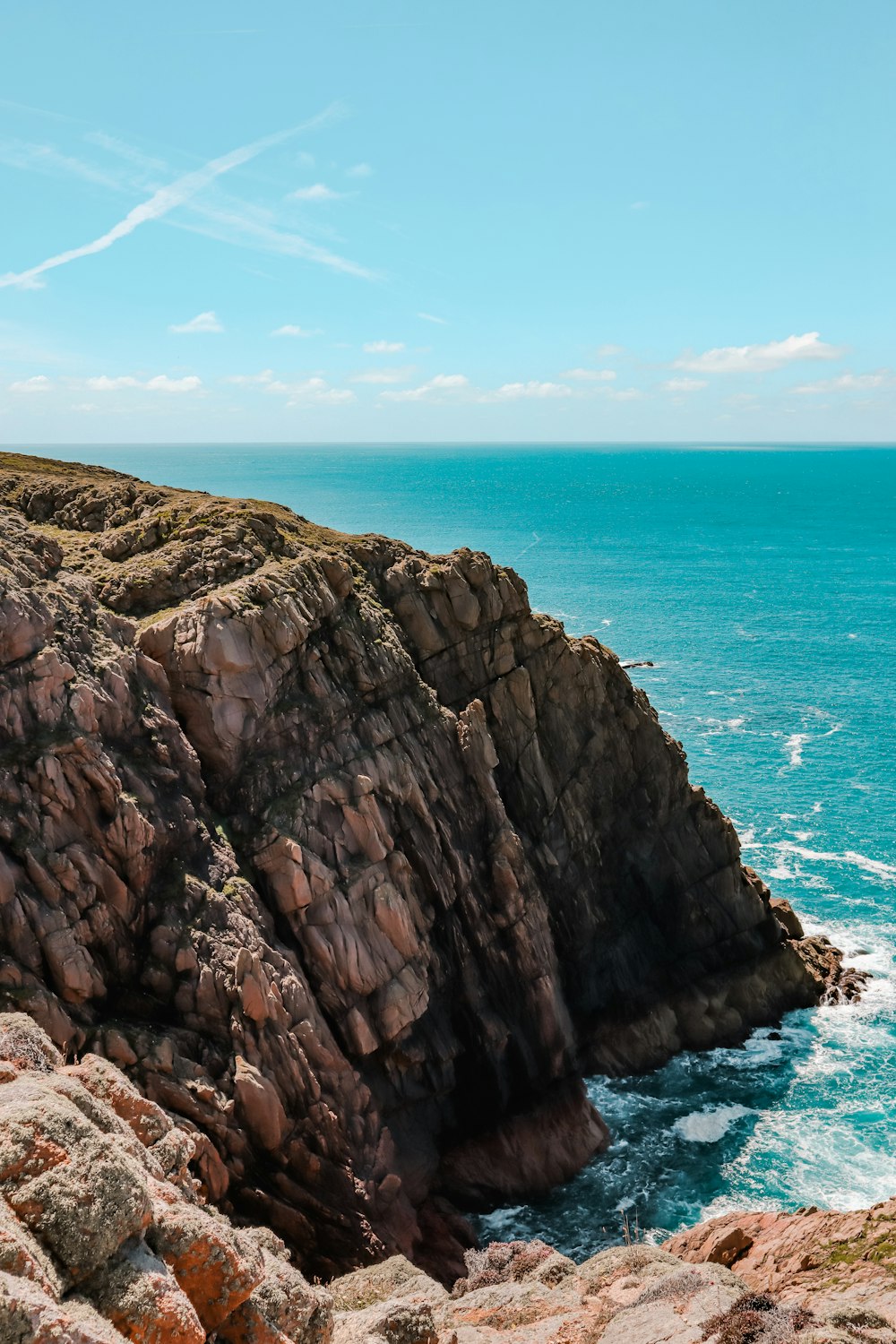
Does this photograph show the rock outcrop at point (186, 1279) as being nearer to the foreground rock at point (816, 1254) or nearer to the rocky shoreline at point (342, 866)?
the foreground rock at point (816, 1254)

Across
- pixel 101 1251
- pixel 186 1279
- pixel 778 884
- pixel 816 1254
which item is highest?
pixel 101 1251

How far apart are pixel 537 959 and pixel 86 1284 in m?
34.7

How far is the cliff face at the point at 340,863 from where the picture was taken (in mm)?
31969

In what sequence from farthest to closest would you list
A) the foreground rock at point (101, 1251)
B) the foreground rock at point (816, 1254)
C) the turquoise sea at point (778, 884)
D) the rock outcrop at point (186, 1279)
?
the turquoise sea at point (778, 884) → the foreground rock at point (816, 1254) → the rock outcrop at point (186, 1279) → the foreground rock at point (101, 1251)

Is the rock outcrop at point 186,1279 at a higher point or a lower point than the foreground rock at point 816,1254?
higher

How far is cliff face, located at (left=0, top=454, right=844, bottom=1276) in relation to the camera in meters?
32.0

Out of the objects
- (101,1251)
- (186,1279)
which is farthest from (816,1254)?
(101,1251)

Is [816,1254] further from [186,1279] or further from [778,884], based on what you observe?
[778,884]

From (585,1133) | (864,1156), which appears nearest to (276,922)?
(585,1133)

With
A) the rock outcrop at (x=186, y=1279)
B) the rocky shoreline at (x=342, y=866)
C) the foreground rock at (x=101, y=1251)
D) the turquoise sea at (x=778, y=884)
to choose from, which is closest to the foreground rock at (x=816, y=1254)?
the rock outcrop at (x=186, y=1279)

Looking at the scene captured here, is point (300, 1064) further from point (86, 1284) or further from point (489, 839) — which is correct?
point (86, 1284)

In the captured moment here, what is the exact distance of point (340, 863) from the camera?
3991 cm

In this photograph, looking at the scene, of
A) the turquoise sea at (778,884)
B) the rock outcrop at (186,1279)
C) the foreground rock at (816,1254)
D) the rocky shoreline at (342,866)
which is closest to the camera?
the rock outcrop at (186,1279)

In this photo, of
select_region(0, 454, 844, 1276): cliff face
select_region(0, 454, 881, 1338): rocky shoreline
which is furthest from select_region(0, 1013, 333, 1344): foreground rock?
select_region(0, 454, 844, 1276): cliff face
